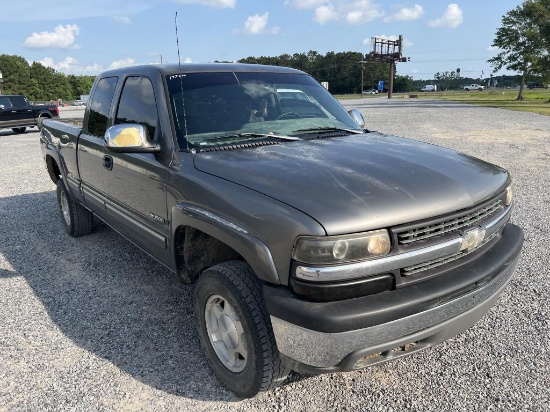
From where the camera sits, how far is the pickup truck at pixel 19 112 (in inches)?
690

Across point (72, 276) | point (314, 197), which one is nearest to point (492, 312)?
point (314, 197)

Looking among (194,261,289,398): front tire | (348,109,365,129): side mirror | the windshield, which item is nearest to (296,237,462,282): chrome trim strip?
(194,261,289,398): front tire

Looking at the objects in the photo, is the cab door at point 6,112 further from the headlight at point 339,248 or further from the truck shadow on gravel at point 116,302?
the headlight at point 339,248

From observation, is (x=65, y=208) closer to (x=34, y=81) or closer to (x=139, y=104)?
(x=139, y=104)

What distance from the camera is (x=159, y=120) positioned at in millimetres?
3125

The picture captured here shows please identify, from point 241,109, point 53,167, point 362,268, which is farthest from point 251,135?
point 53,167

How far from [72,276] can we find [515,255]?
12.6 ft

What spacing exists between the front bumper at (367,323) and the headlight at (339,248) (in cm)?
20

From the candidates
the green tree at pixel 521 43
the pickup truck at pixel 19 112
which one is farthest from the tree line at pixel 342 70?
the pickup truck at pixel 19 112

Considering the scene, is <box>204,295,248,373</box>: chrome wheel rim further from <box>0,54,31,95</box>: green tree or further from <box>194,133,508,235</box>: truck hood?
<box>0,54,31,95</box>: green tree

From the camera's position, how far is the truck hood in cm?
208

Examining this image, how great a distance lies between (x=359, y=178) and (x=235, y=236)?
0.72 metres

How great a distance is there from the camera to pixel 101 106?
13.9 feet

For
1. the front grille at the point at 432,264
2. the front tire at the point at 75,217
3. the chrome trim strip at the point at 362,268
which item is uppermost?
the chrome trim strip at the point at 362,268
